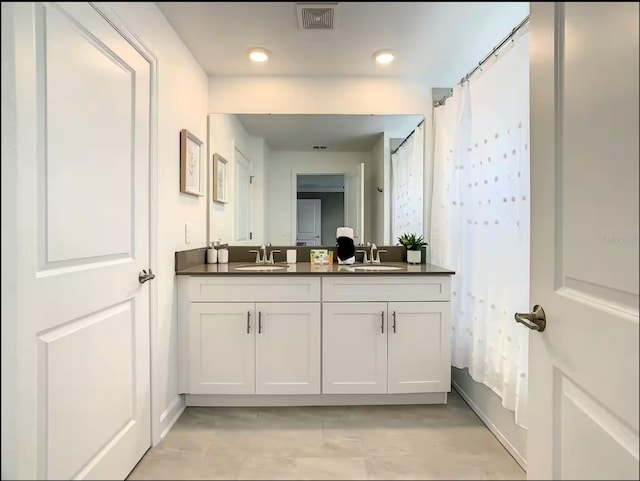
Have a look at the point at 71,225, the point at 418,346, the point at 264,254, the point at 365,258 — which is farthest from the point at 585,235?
the point at 264,254

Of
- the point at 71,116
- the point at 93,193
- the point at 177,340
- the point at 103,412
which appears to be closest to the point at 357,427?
the point at 177,340

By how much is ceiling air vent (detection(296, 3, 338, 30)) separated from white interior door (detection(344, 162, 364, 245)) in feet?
5.87

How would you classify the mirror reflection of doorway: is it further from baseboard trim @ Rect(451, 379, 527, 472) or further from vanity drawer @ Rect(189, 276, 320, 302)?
baseboard trim @ Rect(451, 379, 527, 472)

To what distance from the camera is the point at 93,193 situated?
849 millimetres

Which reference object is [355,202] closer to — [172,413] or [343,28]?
[172,413]

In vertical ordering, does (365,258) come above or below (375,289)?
above

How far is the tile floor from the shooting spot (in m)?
0.86

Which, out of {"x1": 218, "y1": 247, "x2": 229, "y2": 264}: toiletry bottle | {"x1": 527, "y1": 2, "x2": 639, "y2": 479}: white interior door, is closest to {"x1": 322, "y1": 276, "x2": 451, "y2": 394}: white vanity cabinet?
{"x1": 218, "y1": 247, "x2": 229, "y2": 264}: toiletry bottle

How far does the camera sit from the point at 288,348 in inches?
82.7

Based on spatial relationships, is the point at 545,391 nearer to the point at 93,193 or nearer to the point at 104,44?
the point at 93,193

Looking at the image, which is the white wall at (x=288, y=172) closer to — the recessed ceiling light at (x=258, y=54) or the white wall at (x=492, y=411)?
the white wall at (x=492, y=411)

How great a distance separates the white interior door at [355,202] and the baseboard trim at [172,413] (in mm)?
1468

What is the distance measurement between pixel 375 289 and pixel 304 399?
0.76 m

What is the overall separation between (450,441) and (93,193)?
1.60 metres
